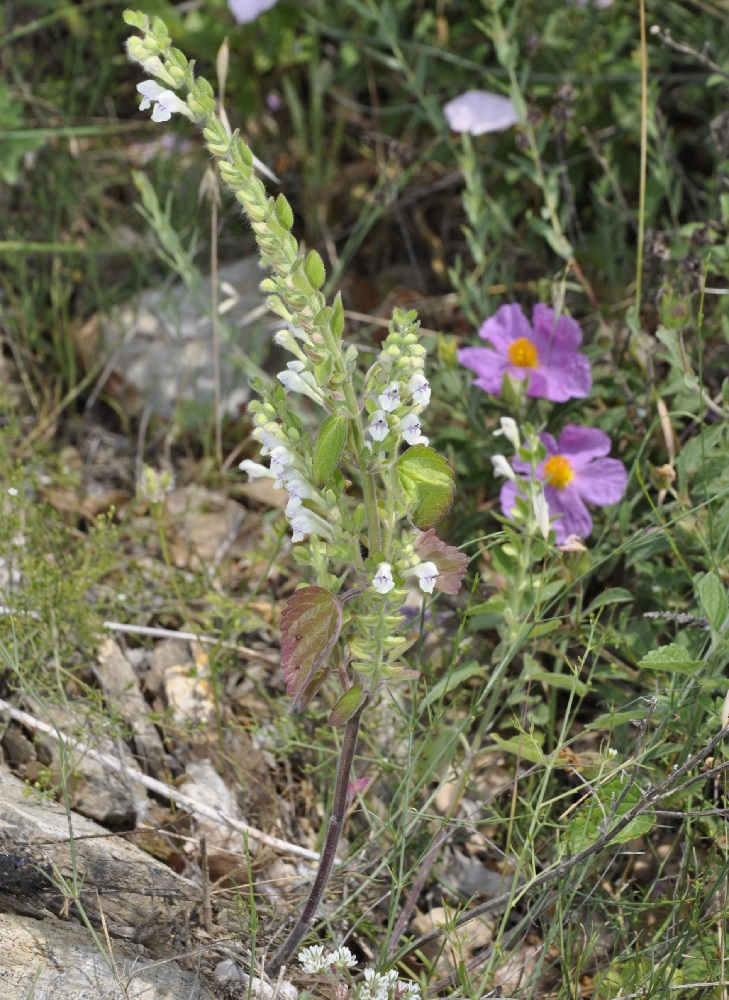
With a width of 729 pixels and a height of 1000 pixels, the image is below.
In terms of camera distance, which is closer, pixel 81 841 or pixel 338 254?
pixel 81 841

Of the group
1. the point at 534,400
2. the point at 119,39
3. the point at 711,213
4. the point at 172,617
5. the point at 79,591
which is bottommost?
the point at 172,617

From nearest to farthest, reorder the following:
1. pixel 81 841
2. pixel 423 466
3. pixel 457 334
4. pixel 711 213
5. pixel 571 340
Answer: pixel 423 466
pixel 81 841
pixel 571 340
pixel 711 213
pixel 457 334

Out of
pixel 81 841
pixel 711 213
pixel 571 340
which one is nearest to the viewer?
pixel 81 841

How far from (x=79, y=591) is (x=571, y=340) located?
1298 mm

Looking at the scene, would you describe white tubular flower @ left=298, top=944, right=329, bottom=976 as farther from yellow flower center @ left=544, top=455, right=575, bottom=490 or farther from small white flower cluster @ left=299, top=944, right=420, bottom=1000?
yellow flower center @ left=544, top=455, right=575, bottom=490

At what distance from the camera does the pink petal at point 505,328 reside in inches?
98.7

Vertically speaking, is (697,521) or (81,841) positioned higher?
(697,521)

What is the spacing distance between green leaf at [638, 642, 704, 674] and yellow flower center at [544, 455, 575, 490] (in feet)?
2.26

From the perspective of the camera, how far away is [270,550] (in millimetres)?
2580

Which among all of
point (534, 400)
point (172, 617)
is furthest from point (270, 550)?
point (534, 400)

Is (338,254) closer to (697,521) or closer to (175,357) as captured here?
(175,357)

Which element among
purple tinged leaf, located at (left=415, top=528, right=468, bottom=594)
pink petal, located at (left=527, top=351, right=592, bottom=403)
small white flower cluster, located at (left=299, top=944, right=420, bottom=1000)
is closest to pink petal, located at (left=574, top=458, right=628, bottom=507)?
pink petal, located at (left=527, top=351, right=592, bottom=403)

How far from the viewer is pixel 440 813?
7.22ft

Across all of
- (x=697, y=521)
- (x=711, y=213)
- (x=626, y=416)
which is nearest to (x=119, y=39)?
(x=711, y=213)
